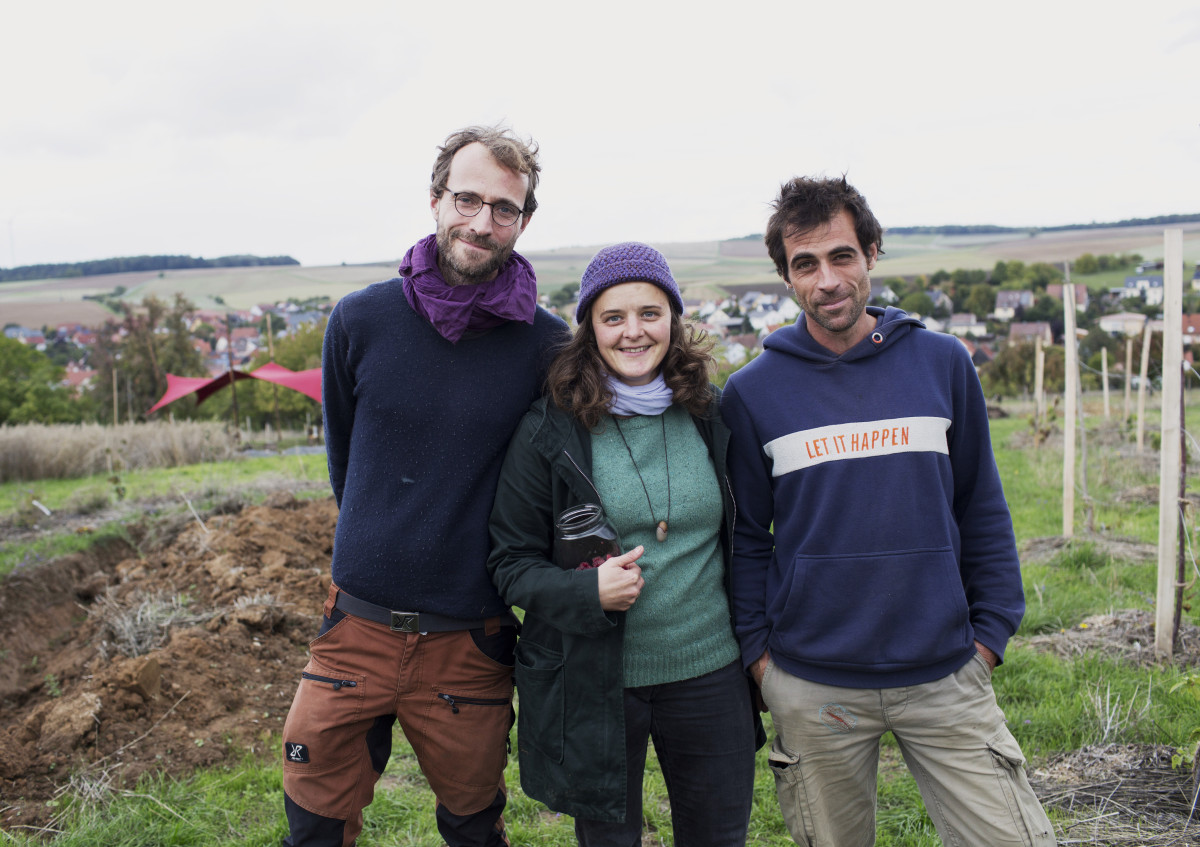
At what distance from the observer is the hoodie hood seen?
82.9 inches

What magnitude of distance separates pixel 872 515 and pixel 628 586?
64cm

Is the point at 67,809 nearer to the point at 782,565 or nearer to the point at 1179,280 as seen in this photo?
the point at 782,565

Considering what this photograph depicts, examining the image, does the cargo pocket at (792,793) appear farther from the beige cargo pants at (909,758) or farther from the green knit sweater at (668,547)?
the green knit sweater at (668,547)

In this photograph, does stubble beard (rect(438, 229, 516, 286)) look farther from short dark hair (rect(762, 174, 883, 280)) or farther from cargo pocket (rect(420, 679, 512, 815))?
cargo pocket (rect(420, 679, 512, 815))

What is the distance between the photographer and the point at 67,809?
3.01m

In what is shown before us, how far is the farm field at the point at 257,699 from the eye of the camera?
9.67 ft

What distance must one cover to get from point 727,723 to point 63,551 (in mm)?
7280

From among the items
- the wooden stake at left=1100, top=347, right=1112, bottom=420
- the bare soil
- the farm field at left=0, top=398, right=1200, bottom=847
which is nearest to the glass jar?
the farm field at left=0, top=398, right=1200, bottom=847

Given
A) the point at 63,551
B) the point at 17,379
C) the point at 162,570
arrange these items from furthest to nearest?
1. the point at 17,379
2. the point at 63,551
3. the point at 162,570

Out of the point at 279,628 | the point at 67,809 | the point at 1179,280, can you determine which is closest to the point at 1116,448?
the point at 1179,280

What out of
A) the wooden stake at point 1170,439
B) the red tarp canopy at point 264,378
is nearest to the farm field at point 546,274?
the red tarp canopy at point 264,378

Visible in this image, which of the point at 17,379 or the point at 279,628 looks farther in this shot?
the point at 17,379

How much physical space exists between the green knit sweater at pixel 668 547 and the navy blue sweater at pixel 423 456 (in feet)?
1.12

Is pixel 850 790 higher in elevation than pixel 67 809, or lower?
higher
